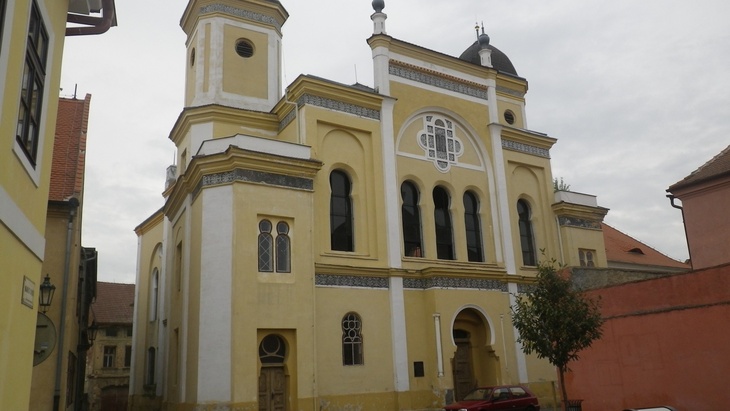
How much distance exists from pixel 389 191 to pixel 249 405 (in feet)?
26.8


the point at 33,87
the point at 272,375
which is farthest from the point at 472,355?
the point at 33,87

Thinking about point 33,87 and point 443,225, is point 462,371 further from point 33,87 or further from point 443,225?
point 33,87

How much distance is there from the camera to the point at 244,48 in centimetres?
2333

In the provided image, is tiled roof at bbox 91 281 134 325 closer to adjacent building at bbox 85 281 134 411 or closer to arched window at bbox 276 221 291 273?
adjacent building at bbox 85 281 134 411

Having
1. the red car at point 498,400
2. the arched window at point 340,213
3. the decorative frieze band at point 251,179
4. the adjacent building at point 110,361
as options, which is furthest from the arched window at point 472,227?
the adjacent building at point 110,361

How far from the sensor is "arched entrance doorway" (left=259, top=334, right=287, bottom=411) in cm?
1708

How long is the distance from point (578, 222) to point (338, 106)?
1126cm

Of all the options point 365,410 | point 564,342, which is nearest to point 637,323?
point 564,342

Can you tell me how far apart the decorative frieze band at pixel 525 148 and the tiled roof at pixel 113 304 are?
2622cm

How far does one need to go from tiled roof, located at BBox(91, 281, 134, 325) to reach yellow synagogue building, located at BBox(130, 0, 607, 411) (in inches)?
509

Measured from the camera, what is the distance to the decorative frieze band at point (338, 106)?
20281mm

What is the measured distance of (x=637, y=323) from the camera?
1552cm

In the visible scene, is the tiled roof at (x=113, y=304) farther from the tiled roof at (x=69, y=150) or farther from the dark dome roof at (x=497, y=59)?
the dark dome roof at (x=497, y=59)

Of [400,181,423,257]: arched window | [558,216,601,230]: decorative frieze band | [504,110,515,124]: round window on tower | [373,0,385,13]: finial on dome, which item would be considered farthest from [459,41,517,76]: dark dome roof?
[400,181,423,257]: arched window
